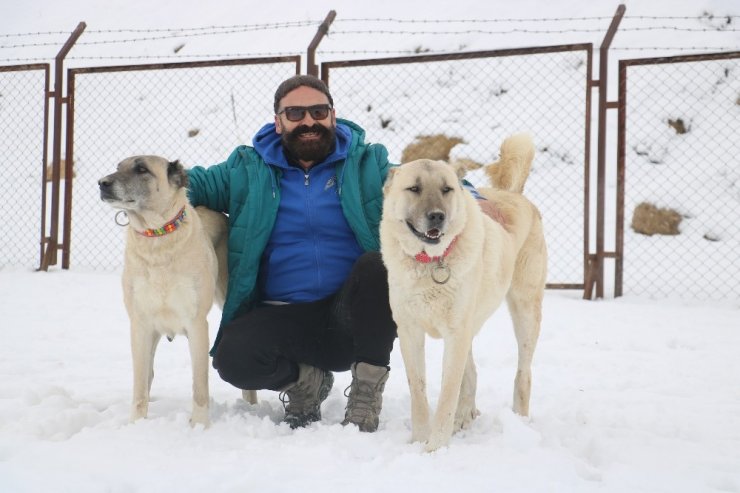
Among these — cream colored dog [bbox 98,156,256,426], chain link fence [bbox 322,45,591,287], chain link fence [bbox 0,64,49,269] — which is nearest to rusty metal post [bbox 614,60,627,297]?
chain link fence [bbox 322,45,591,287]

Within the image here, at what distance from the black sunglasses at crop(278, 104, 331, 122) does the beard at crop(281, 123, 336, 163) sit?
4 cm

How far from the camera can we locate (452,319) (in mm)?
2449

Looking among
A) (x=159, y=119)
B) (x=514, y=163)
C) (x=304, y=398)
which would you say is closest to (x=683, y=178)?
(x=514, y=163)

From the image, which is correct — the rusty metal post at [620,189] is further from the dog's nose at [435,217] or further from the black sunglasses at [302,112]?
the dog's nose at [435,217]

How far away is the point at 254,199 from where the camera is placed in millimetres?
2912

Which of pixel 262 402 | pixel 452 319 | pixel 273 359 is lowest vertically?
pixel 262 402

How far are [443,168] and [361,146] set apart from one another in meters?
0.66

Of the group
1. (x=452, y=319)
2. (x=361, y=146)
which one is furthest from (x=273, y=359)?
(x=361, y=146)

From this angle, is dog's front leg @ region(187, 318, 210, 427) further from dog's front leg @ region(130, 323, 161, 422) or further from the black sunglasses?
the black sunglasses

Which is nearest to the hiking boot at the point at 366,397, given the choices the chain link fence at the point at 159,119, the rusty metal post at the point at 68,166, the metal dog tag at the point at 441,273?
the metal dog tag at the point at 441,273

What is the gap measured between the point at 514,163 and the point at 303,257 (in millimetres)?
1163

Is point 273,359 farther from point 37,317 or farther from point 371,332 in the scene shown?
point 37,317

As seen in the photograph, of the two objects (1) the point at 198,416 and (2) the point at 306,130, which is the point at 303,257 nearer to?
(2) the point at 306,130

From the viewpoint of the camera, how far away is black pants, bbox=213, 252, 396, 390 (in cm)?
276
